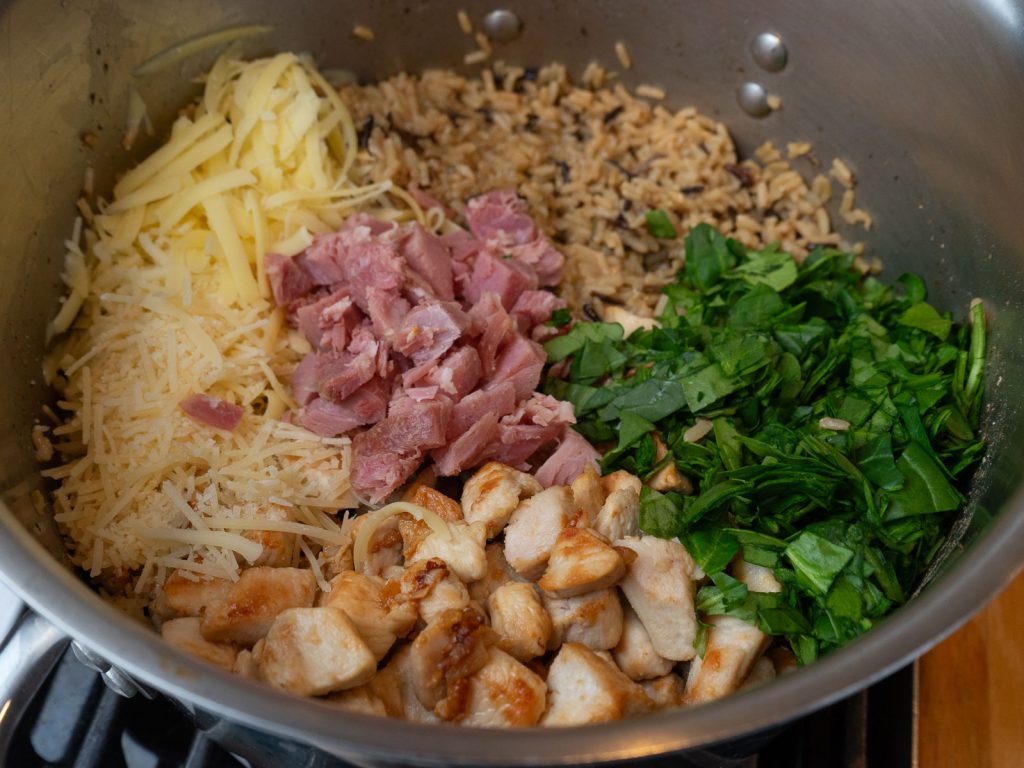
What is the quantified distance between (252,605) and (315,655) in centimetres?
21

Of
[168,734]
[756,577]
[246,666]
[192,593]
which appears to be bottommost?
[168,734]

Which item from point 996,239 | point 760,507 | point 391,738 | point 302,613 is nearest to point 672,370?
point 760,507

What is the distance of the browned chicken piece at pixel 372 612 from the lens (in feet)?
5.05

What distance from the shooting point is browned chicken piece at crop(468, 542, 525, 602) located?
1.73 m

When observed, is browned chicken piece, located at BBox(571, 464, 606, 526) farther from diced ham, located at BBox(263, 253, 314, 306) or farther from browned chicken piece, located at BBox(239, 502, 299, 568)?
diced ham, located at BBox(263, 253, 314, 306)

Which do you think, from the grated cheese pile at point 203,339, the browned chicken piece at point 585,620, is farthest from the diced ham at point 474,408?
the browned chicken piece at point 585,620

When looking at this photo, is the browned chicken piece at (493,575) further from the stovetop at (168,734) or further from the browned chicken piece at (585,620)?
the stovetop at (168,734)

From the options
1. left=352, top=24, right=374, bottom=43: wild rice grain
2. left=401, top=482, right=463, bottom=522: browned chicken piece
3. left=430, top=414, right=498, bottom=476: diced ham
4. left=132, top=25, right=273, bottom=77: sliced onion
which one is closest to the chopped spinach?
left=430, top=414, right=498, bottom=476: diced ham

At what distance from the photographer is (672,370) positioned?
2072 millimetres

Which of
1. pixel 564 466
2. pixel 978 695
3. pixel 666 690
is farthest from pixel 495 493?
pixel 978 695

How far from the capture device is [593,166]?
2607 millimetres

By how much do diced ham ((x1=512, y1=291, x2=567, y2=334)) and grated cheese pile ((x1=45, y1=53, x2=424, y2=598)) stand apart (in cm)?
39

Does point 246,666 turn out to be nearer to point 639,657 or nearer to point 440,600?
point 440,600

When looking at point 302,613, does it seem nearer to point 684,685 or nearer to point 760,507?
point 684,685
